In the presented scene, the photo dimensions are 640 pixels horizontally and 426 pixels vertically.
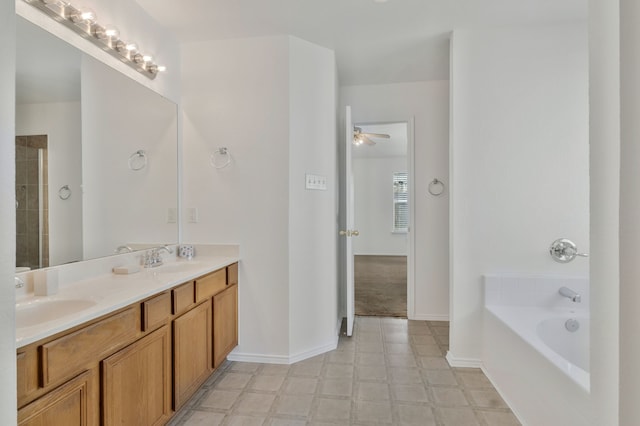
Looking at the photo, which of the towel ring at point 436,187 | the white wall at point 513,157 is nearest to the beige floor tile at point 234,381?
the white wall at point 513,157

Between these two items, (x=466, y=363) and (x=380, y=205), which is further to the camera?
(x=380, y=205)

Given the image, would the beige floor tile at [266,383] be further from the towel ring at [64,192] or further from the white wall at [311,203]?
the towel ring at [64,192]

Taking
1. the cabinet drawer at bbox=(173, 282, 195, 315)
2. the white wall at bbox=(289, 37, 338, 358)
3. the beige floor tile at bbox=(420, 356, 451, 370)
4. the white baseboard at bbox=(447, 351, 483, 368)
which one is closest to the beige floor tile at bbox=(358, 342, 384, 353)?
the white wall at bbox=(289, 37, 338, 358)

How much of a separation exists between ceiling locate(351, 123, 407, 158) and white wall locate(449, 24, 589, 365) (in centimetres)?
253

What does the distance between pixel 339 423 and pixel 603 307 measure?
1.49m

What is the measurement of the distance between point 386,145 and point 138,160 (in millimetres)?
5076

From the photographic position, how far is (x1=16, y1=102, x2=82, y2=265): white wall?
58.4 inches

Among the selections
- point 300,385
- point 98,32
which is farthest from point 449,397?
point 98,32

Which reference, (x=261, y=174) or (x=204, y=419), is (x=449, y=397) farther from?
(x=261, y=174)

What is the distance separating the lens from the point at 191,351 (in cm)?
178

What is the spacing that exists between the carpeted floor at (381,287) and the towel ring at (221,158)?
2244mm

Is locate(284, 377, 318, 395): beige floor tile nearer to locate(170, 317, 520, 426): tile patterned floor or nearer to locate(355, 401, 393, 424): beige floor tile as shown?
locate(170, 317, 520, 426): tile patterned floor

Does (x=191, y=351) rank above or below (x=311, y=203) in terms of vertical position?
below

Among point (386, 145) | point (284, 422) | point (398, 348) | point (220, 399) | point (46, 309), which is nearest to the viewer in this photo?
point (46, 309)
